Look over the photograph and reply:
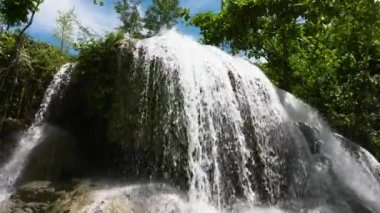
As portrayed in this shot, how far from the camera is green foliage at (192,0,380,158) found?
58.2 feet

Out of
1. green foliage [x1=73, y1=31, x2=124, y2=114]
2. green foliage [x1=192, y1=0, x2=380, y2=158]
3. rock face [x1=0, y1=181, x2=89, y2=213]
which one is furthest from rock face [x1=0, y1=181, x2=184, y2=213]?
green foliage [x1=192, y1=0, x2=380, y2=158]

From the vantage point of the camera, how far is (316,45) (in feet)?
67.7

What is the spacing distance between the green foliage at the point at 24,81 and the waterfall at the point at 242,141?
2981mm

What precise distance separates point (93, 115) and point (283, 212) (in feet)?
15.6

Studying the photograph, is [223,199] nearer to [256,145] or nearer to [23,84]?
[256,145]

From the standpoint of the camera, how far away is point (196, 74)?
37.9ft

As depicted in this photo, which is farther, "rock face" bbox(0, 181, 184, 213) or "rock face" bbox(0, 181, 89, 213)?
"rock face" bbox(0, 181, 89, 213)

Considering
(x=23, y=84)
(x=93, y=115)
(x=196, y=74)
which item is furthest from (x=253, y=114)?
(x=23, y=84)

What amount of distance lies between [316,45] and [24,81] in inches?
490

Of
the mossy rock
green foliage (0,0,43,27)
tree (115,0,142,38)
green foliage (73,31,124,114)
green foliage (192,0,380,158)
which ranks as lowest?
the mossy rock

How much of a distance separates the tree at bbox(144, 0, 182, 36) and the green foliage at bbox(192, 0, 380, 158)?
20637 millimetres

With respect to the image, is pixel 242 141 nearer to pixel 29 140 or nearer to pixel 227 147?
pixel 227 147

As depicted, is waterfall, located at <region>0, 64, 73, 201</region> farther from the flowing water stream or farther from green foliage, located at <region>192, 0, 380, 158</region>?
green foliage, located at <region>192, 0, 380, 158</region>

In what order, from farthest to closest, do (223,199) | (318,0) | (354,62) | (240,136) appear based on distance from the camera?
(354,62) → (318,0) → (240,136) → (223,199)
